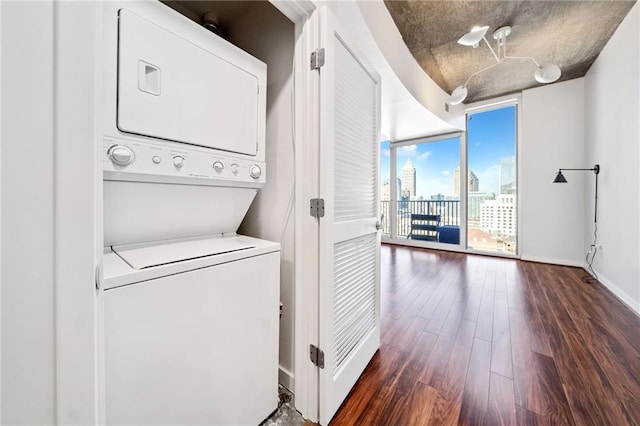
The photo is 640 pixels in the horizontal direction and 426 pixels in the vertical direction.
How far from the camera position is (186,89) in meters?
0.94

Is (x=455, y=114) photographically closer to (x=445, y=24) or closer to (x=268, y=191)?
(x=445, y=24)

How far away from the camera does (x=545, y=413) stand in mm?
1124

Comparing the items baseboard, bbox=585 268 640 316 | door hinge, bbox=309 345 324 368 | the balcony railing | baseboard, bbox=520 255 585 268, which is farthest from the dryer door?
baseboard, bbox=520 255 585 268

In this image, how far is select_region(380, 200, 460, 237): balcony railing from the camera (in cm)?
486

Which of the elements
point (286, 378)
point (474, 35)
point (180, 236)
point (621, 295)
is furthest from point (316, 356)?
point (621, 295)

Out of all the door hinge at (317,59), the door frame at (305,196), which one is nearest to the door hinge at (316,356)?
the door frame at (305,196)

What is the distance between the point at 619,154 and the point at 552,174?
4.16 feet

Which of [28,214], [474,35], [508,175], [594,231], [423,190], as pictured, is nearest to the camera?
[28,214]

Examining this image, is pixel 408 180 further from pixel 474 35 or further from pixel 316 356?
pixel 316 356

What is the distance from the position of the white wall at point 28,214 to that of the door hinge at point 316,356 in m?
0.90

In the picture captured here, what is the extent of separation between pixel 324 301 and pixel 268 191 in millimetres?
685

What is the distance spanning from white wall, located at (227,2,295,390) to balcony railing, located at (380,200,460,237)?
12.9ft

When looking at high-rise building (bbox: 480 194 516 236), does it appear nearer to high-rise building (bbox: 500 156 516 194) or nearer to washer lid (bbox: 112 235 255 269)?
high-rise building (bbox: 500 156 516 194)

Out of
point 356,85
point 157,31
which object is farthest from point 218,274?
point 356,85
